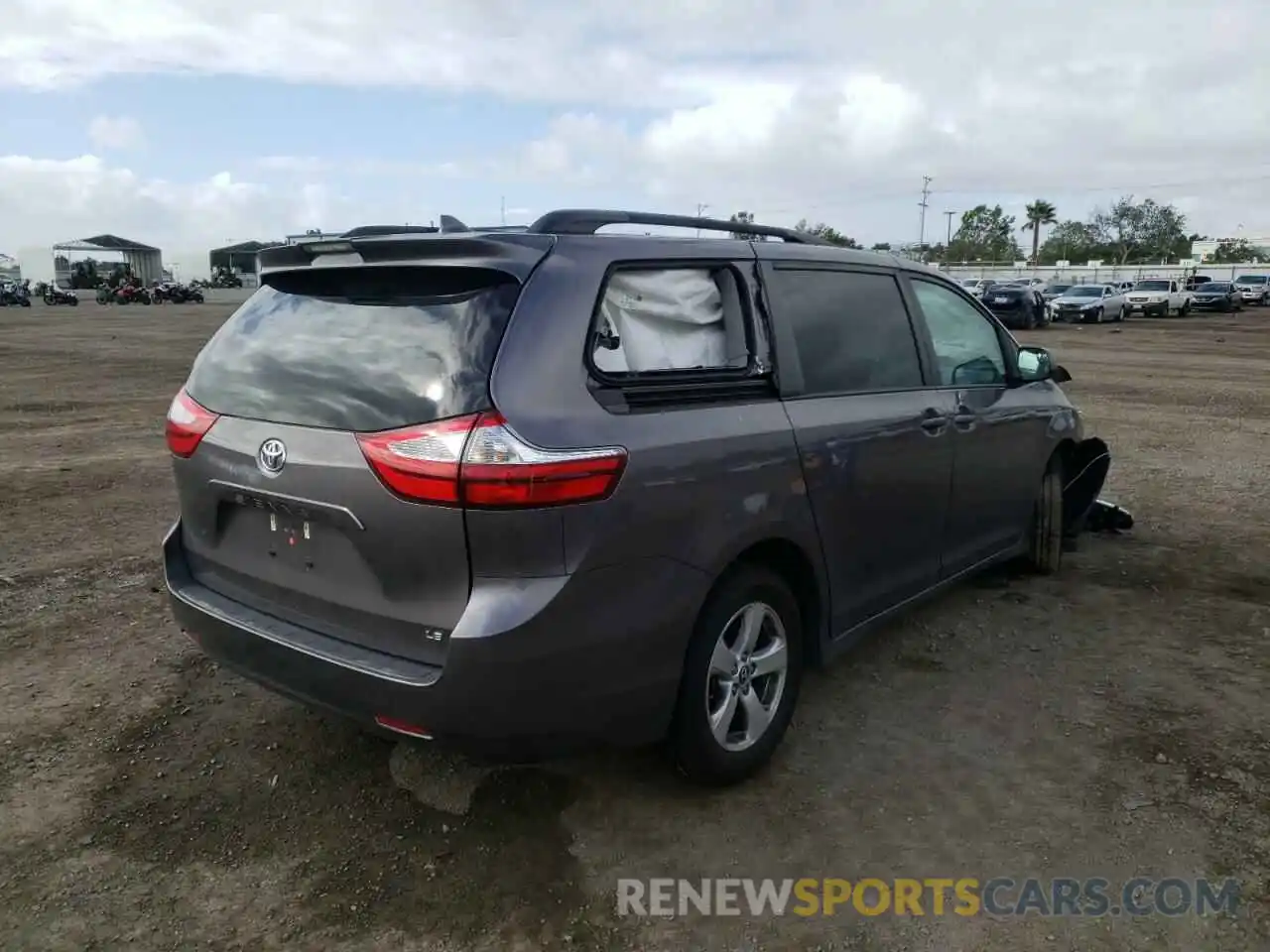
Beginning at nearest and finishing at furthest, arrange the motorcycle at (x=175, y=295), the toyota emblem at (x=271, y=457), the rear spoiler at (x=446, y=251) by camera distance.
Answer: the rear spoiler at (x=446, y=251) → the toyota emblem at (x=271, y=457) → the motorcycle at (x=175, y=295)

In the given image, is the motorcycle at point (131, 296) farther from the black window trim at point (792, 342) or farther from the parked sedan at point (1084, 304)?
the black window trim at point (792, 342)

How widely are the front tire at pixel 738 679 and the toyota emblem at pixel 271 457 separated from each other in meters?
1.33

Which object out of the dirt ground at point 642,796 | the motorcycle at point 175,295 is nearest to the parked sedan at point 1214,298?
the dirt ground at point 642,796

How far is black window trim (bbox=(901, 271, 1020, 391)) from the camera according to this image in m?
4.28

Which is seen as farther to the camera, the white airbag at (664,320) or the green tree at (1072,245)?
the green tree at (1072,245)

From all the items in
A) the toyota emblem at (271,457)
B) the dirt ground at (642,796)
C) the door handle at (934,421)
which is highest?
the toyota emblem at (271,457)

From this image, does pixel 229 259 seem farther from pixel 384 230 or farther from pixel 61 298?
pixel 384 230

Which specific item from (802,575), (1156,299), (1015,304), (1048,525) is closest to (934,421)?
(802,575)

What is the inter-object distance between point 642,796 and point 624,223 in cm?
190

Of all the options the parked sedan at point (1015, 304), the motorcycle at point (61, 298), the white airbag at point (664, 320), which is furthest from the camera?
the motorcycle at point (61, 298)

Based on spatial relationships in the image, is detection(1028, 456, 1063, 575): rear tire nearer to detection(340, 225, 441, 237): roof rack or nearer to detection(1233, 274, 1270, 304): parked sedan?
detection(340, 225, 441, 237): roof rack

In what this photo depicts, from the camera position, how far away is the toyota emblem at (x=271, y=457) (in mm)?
2816

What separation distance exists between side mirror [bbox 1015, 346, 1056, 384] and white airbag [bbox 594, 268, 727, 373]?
2428 millimetres

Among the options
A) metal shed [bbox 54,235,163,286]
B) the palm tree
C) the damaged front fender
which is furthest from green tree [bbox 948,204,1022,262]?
the damaged front fender
